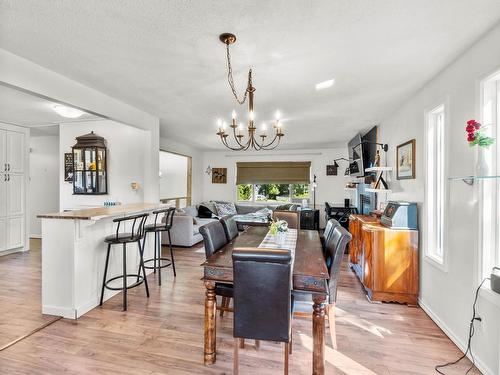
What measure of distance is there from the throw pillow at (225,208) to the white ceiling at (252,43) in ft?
13.9

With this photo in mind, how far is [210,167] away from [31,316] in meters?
5.98

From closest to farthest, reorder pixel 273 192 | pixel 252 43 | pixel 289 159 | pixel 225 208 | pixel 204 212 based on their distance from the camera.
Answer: pixel 252 43 → pixel 204 212 → pixel 225 208 → pixel 289 159 → pixel 273 192

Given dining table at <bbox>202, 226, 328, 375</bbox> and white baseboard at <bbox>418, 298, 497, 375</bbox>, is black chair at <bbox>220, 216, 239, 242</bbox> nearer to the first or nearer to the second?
dining table at <bbox>202, 226, 328, 375</bbox>

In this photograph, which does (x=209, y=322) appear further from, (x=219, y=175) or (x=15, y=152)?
(x=219, y=175)

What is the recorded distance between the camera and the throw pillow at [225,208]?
282 inches

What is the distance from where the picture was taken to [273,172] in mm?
7703

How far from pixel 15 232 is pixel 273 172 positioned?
5969 millimetres

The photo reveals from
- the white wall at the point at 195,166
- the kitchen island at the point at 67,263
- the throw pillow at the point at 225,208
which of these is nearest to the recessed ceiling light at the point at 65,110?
the kitchen island at the point at 67,263

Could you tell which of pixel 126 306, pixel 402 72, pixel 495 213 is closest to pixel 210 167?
pixel 126 306

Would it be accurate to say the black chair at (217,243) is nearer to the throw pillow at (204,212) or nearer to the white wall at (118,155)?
the white wall at (118,155)

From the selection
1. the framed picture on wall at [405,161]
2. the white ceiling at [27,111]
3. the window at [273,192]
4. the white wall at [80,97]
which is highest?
the white ceiling at [27,111]

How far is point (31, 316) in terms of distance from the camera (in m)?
2.62

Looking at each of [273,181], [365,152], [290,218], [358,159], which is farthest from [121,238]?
[273,181]

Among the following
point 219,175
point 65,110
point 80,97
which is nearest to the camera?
point 80,97
